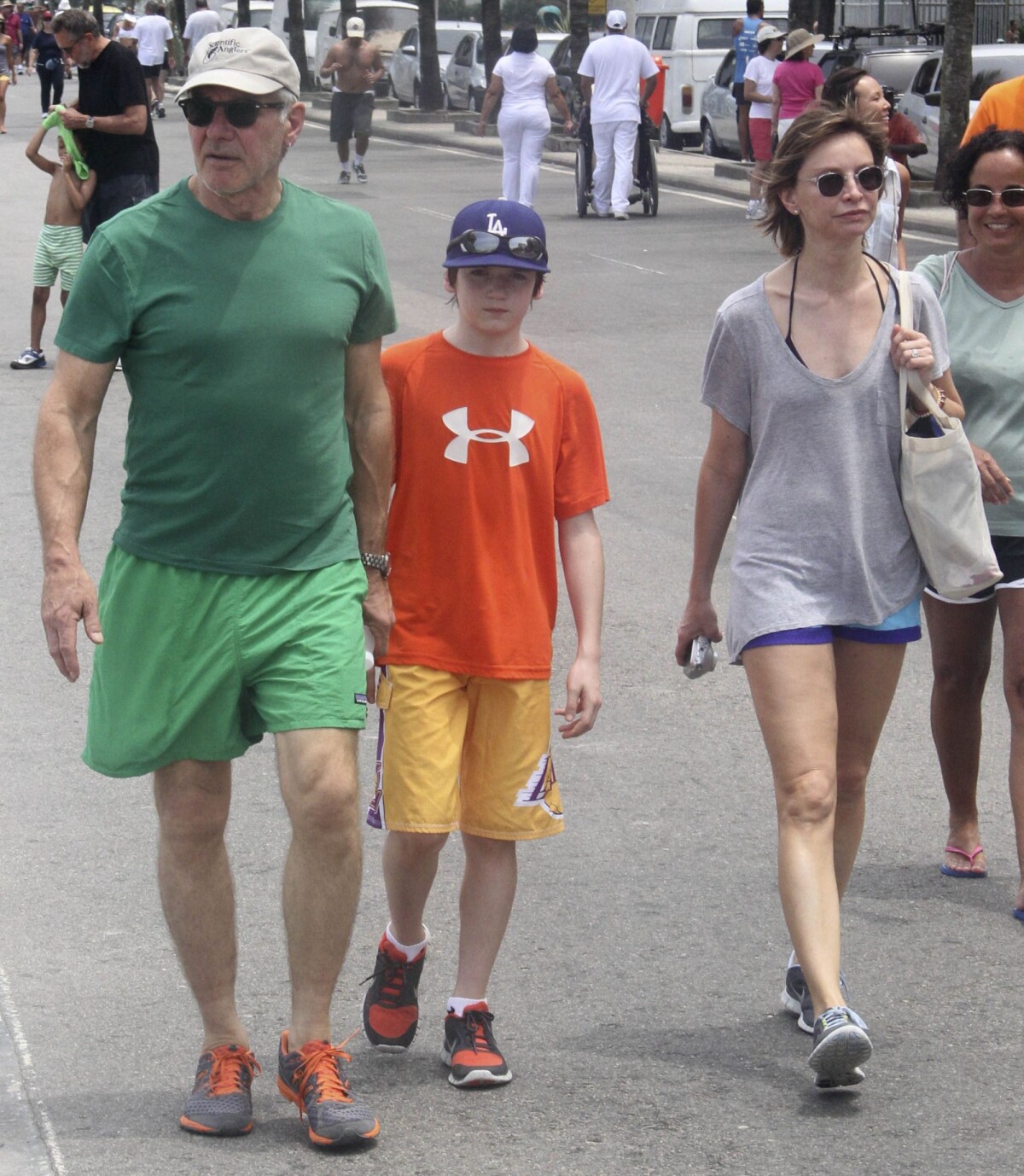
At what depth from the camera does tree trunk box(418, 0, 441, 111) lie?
38.4 m

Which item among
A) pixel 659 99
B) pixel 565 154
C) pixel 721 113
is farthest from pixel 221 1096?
pixel 565 154

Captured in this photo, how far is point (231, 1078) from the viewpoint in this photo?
13.0 ft

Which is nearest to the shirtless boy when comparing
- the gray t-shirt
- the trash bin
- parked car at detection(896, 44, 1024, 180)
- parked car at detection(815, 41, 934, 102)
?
the gray t-shirt

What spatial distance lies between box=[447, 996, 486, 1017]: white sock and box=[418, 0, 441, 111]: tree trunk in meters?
35.8

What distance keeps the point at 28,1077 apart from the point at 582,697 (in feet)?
4.39

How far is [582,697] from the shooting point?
4.23 meters

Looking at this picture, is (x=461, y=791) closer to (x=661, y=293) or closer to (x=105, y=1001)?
(x=105, y=1001)

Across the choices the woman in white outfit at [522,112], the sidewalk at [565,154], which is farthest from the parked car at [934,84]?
the woman in white outfit at [522,112]

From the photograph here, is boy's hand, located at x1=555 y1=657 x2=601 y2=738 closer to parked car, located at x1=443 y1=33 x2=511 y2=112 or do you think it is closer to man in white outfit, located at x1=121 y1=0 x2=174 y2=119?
parked car, located at x1=443 y1=33 x2=511 y2=112

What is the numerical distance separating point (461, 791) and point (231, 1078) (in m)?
0.73

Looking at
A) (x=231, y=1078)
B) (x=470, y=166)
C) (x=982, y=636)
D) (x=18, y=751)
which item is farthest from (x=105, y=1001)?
(x=470, y=166)

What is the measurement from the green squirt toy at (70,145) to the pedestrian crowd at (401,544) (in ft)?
26.2

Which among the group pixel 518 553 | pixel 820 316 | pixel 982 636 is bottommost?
pixel 982 636

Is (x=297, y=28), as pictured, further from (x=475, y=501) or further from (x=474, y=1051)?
(x=474, y=1051)
